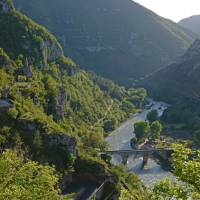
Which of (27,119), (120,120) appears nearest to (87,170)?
(27,119)

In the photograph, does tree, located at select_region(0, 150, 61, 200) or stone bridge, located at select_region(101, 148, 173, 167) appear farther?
stone bridge, located at select_region(101, 148, 173, 167)

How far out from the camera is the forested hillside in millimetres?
25688

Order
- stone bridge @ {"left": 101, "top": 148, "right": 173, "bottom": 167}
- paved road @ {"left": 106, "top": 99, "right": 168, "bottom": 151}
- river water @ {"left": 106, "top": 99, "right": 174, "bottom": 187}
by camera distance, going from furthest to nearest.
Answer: paved road @ {"left": 106, "top": 99, "right": 168, "bottom": 151}
stone bridge @ {"left": 101, "top": 148, "right": 173, "bottom": 167}
river water @ {"left": 106, "top": 99, "right": 174, "bottom": 187}

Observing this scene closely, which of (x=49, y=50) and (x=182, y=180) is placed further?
(x=49, y=50)

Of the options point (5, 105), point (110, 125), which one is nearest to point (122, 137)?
point (110, 125)

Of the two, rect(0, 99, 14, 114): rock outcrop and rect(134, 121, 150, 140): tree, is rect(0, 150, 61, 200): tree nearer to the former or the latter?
rect(0, 99, 14, 114): rock outcrop

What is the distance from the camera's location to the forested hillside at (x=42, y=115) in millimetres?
25688

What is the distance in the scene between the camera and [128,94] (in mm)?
197000

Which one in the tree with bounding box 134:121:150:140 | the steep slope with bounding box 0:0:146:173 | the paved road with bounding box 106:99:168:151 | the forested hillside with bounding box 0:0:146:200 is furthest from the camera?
the tree with bounding box 134:121:150:140

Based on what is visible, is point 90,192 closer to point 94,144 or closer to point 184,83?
point 94,144

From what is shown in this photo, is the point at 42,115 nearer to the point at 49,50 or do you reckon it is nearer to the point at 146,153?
the point at 146,153

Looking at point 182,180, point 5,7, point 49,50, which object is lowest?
point 49,50

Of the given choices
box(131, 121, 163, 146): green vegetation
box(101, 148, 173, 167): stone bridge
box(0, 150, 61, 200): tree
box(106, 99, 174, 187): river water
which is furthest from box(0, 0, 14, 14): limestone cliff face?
box(0, 150, 61, 200): tree

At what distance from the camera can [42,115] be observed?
77812 mm
